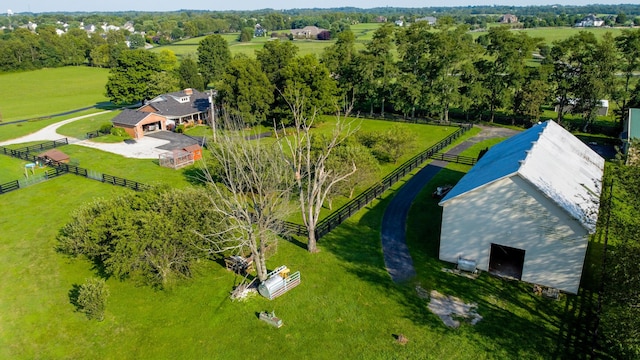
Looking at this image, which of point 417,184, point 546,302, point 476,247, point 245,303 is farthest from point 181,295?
point 417,184

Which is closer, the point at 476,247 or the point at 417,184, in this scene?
the point at 476,247

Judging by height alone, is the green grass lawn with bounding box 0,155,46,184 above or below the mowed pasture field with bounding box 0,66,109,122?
below

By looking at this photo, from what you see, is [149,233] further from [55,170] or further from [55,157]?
[55,157]

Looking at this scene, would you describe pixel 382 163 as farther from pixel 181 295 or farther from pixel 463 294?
pixel 181 295

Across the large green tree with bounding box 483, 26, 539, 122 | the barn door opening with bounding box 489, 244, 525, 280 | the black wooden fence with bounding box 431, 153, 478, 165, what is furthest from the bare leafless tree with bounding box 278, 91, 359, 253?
the large green tree with bounding box 483, 26, 539, 122

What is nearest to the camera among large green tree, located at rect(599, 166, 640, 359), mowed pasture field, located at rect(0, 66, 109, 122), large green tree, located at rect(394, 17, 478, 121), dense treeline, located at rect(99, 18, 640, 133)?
large green tree, located at rect(599, 166, 640, 359)

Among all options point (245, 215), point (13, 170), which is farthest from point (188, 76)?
point (245, 215)

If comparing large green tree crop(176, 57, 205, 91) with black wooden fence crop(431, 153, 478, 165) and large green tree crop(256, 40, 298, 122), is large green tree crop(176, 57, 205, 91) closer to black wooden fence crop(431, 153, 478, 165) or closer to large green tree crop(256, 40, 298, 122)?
large green tree crop(256, 40, 298, 122)
